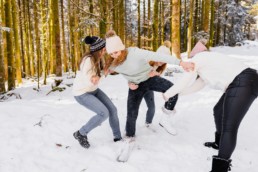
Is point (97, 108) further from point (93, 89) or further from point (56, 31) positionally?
point (56, 31)

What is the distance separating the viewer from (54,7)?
15.1 m

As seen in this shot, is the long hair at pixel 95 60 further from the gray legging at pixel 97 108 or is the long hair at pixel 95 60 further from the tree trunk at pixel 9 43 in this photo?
the tree trunk at pixel 9 43

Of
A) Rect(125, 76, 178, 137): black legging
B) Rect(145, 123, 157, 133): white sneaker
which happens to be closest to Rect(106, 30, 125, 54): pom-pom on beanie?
Rect(125, 76, 178, 137): black legging

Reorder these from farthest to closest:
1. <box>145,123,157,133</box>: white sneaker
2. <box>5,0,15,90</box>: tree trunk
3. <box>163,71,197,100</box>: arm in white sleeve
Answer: <box>5,0,15,90</box>: tree trunk < <box>145,123,157,133</box>: white sneaker < <box>163,71,197,100</box>: arm in white sleeve

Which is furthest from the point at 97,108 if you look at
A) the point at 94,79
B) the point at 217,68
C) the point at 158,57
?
the point at 217,68

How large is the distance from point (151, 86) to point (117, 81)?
7.62 meters

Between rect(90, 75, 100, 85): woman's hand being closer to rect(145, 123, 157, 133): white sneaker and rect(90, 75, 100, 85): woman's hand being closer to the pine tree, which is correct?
rect(145, 123, 157, 133): white sneaker

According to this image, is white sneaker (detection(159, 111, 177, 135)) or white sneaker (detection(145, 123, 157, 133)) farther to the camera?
white sneaker (detection(145, 123, 157, 133))

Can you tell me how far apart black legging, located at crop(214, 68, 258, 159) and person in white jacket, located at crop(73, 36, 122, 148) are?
2.00m

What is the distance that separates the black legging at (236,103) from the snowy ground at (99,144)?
2.74ft

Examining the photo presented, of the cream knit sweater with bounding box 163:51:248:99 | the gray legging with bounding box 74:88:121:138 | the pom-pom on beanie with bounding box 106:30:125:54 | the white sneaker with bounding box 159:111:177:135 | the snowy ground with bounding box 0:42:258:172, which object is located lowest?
the snowy ground with bounding box 0:42:258:172

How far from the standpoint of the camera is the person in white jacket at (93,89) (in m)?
4.64

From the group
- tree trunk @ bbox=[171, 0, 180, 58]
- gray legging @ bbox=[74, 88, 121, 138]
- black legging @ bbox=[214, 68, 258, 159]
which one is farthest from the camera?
tree trunk @ bbox=[171, 0, 180, 58]

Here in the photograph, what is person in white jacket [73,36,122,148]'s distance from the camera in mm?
4637
